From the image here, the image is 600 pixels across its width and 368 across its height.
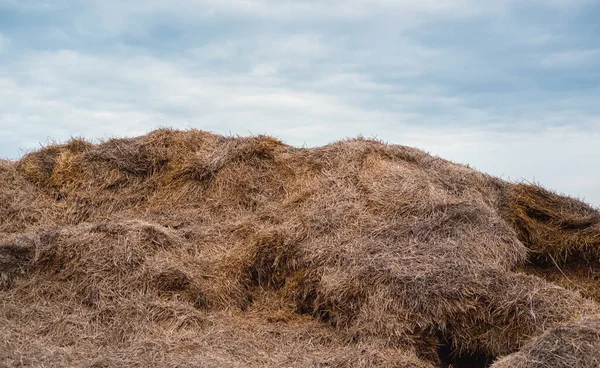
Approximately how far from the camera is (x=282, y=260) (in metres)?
8.20

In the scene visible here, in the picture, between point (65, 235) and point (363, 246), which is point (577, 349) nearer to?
point (363, 246)

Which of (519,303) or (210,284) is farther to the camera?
(210,284)

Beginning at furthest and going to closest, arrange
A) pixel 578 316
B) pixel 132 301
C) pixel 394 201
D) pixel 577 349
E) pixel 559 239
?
pixel 559 239 < pixel 394 201 < pixel 132 301 < pixel 578 316 < pixel 577 349

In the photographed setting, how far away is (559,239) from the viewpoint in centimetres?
969

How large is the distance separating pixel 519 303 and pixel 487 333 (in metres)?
0.45

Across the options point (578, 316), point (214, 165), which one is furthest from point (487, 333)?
point (214, 165)

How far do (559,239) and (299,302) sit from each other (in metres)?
4.23

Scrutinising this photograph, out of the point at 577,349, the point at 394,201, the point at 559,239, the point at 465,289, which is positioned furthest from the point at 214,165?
the point at 577,349

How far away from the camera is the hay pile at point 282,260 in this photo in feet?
22.3

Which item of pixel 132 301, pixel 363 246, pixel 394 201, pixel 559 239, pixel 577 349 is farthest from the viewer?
pixel 559 239

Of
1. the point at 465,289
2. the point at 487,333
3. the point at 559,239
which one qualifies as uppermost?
the point at 559,239

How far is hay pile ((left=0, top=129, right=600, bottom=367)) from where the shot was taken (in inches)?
267

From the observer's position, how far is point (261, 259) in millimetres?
8234

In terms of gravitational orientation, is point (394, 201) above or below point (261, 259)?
above
